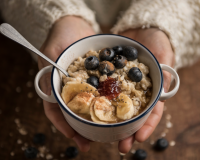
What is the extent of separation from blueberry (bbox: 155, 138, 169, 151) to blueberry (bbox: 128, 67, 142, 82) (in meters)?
0.57

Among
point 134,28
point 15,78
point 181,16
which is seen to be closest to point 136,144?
point 134,28

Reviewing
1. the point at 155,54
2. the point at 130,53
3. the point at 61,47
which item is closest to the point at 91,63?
the point at 130,53

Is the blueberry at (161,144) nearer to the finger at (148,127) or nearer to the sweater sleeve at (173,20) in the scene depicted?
the finger at (148,127)

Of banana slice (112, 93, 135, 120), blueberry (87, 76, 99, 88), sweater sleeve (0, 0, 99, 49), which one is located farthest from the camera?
sweater sleeve (0, 0, 99, 49)

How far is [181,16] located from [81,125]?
3.50ft

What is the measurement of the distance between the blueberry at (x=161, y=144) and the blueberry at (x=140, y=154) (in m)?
0.10

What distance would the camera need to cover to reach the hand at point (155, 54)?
1053 millimetres

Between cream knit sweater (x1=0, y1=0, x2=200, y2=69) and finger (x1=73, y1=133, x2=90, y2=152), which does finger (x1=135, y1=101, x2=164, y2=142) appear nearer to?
finger (x1=73, y1=133, x2=90, y2=152)

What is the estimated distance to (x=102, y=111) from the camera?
34.1 inches

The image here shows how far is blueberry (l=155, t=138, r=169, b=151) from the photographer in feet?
4.39

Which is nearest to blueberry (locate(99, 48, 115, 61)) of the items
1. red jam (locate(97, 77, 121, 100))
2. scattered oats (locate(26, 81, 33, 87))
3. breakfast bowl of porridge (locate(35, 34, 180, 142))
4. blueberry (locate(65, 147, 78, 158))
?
breakfast bowl of porridge (locate(35, 34, 180, 142))

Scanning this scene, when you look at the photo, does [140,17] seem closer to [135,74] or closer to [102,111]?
[135,74]

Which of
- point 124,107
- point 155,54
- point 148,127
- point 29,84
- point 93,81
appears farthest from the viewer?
point 29,84

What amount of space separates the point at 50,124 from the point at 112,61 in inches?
27.9
